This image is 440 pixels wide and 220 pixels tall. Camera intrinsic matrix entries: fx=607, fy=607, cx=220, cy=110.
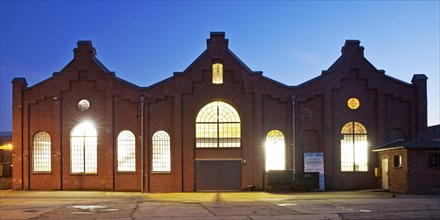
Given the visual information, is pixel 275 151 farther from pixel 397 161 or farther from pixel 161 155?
pixel 397 161

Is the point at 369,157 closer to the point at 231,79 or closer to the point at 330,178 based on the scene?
the point at 330,178

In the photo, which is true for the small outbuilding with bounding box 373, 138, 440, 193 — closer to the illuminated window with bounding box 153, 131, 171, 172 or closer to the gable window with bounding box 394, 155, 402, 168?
the gable window with bounding box 394, 155, 402, 168

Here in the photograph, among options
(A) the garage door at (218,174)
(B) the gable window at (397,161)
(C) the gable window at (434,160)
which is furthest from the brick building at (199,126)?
(C) the gable window at (434,160)

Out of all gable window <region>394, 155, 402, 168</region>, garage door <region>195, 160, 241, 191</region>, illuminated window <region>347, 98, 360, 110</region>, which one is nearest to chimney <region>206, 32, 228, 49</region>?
garage door <region>195, 160, 241, 191</region>

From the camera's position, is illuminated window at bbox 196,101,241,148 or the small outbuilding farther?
illuminated window at bbox 196,101,241,148

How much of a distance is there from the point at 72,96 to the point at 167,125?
6989mm

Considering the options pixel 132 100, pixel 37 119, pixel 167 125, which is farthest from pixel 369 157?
pixel 37 119

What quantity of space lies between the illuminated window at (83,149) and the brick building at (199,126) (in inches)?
2.7

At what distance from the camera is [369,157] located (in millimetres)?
42344

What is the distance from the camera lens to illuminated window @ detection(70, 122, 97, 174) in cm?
4197

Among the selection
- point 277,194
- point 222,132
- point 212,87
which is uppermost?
point 212,87

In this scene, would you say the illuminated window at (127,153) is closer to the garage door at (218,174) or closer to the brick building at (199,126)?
the brick building at (199,126)

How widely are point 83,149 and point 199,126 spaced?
819 centimetres

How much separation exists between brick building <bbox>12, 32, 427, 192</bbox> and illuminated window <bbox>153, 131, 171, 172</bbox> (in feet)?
0.23
